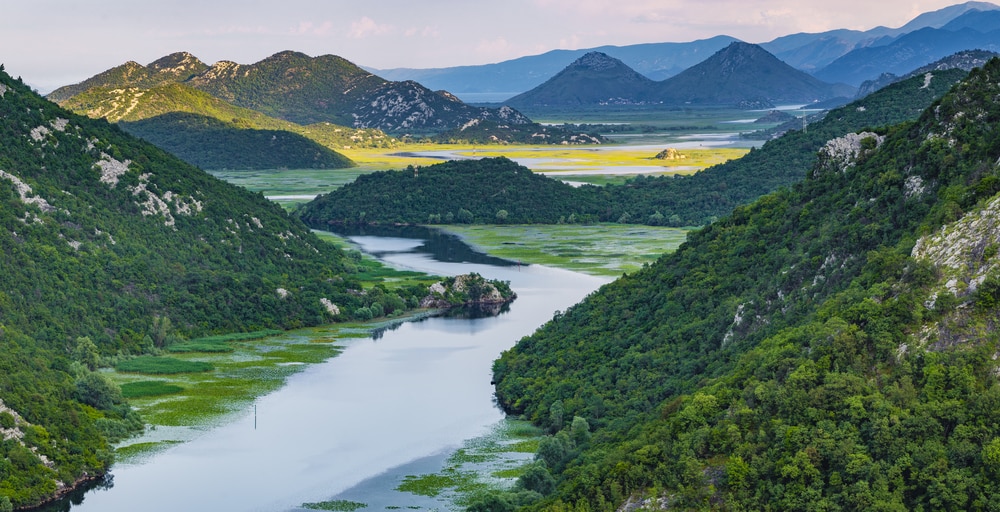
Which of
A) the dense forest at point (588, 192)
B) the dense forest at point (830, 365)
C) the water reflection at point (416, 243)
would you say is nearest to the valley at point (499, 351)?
the dense forest at point (830, 365)

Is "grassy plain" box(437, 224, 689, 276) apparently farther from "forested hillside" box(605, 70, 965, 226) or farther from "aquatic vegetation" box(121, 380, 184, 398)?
"aquatic vegetation" box(121, 380, 184, 398)

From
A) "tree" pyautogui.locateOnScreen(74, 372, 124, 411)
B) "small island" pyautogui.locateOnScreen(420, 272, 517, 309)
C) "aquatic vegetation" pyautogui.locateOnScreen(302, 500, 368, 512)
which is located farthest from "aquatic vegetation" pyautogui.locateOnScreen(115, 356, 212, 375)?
"aquatic vegetation" pyautogui.locateOnScreen(302, 500, 368, 512)

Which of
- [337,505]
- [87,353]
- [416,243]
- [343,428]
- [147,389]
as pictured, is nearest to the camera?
[337,505]

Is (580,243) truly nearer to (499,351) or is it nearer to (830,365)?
(499,351)

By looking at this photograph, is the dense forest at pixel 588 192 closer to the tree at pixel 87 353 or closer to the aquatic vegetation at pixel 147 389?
the tree at pixel 87 353

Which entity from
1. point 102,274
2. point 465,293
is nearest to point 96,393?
point 102,274

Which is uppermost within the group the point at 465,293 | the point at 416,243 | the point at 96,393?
the point at 416,243
